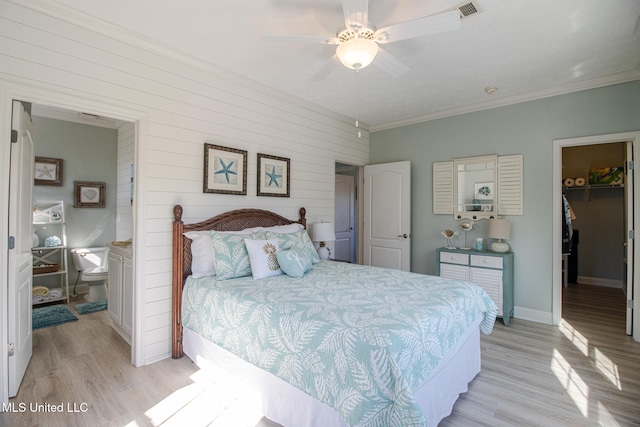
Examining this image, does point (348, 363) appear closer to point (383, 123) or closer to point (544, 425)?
point (544, 425)

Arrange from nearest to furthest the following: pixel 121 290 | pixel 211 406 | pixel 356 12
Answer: pixel 356 12 → pixel 211 406 → pixel 121 290

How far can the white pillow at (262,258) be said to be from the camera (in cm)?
279

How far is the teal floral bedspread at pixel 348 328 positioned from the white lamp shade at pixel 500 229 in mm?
1487

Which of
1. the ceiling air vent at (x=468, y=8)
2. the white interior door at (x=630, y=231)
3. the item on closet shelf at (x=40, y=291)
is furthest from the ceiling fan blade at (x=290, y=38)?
the item on closet shelf at (x=40, y=291)

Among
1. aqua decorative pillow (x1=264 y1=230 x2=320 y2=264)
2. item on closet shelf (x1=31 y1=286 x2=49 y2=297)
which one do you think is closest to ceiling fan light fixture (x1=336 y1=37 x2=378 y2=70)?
aqua decorative pillow (x1=264 y1=230 x2=320 y2=264)

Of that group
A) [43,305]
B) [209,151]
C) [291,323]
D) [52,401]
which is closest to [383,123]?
[209,151]

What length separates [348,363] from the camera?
60.1 inches

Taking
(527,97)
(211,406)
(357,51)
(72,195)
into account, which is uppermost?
(527,97)

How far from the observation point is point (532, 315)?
387 centimetres

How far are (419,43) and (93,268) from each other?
5111 millimetres

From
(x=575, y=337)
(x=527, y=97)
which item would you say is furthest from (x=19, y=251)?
(x=527, y=97)

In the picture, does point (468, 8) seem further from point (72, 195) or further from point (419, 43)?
point (72, 195)

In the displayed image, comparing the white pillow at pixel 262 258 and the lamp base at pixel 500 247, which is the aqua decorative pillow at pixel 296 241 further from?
the lamp base at pixel 500 247

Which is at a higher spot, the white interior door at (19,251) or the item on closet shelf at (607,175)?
the item on closet shelf at (607,175)
